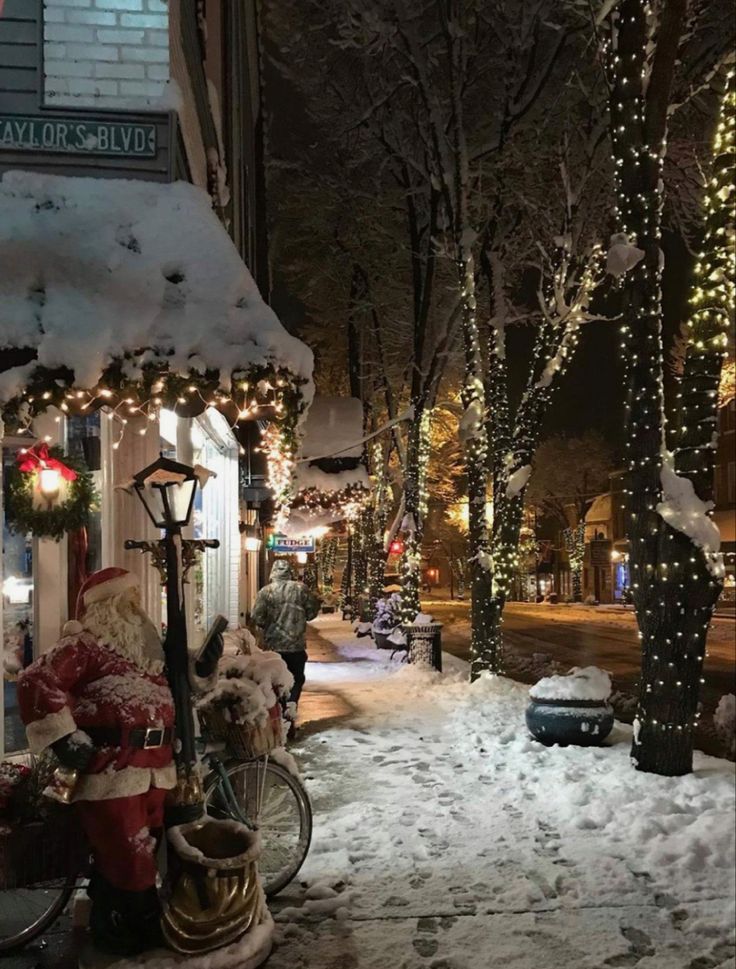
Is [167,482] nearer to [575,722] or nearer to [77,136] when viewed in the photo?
[77,136]

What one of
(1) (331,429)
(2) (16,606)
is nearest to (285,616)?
(2) (16,606)

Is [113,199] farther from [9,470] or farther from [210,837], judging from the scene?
[210,837]

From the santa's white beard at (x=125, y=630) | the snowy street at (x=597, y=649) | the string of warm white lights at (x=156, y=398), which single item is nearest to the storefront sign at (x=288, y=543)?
the snowy street at (x=597, y=649)

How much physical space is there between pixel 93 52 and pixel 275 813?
18.8ft

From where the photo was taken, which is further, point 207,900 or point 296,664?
point 296,664

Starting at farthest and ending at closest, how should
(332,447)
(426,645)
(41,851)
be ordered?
(332,447)
(426,645)
(41,851)

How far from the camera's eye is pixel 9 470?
20.1 ft

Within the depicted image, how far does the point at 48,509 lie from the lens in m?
5.96

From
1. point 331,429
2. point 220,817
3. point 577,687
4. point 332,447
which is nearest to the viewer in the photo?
point 220,817

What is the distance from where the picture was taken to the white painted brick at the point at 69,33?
21.2ft

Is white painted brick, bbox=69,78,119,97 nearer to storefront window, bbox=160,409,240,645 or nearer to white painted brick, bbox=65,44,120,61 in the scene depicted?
white painted brick, bbox=65,44,120,61

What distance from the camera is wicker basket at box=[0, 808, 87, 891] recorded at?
13.9 feet

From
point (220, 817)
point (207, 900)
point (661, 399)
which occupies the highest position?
point (661, 399)

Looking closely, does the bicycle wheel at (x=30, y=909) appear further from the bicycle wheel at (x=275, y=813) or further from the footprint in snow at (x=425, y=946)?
the footprint in snow at (x=425, y=946)
